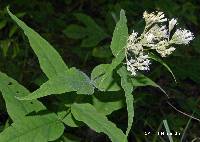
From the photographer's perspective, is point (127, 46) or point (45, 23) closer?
point (127, 46)

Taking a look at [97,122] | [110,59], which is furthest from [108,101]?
[110,59]

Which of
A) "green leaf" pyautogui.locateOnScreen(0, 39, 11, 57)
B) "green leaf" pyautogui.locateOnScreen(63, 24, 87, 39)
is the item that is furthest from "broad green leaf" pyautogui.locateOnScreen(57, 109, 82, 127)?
"green leaf" pyautogui.locateOnScreen(63, 24, 87, 39)

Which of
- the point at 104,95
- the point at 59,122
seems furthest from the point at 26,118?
the point at 104,95

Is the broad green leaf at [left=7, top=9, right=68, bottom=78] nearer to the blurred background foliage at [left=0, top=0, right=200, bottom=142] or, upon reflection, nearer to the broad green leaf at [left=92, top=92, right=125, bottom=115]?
the broad green leaf at [left=92, top=92, right=125, bottom=115]

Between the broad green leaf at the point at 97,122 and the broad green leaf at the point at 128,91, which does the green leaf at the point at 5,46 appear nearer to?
the broad green leaf at the point at 97,122

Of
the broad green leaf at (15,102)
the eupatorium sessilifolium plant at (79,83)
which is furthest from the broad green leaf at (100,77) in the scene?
the broad green leaf at (15,102)

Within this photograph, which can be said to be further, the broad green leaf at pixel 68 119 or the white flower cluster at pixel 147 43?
the broad green leaf at pixel 68 119

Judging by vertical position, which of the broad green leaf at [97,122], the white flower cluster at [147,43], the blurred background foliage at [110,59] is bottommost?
the blurred background foliage at [110,59]

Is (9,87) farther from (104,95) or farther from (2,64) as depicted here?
(2,64)

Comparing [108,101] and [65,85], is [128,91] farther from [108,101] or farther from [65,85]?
[108,101]
